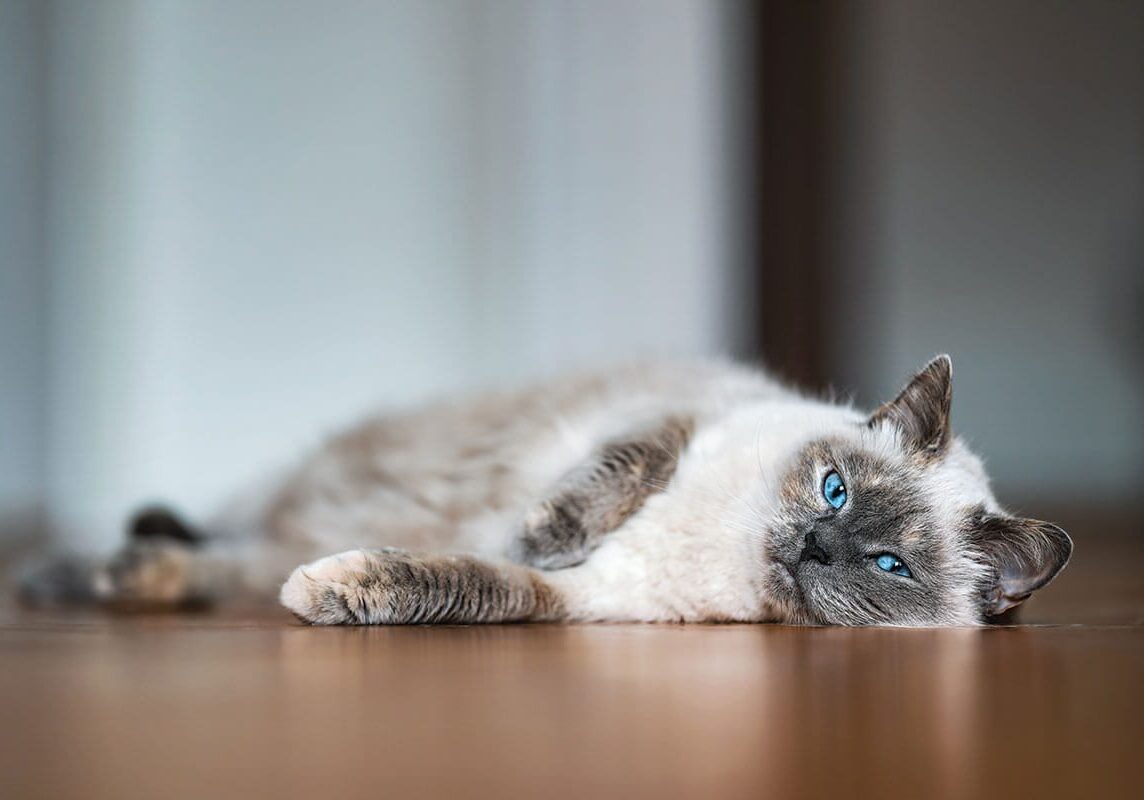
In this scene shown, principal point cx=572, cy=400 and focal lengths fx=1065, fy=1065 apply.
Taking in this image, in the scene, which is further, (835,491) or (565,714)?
(835,491)

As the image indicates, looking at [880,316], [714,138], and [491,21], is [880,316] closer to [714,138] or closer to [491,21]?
[714,138]

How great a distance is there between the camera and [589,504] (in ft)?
5.41

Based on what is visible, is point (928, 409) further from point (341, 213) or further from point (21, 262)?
point (21, 262)

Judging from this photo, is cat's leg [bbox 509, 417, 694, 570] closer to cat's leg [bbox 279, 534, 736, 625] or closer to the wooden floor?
cat's leg [bbox 279, 534, 736, 625]

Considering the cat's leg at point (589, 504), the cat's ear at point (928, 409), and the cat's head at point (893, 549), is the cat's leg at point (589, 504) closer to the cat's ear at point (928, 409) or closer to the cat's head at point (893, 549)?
the cat's head at point (893, 549)

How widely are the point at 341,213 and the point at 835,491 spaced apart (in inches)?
183

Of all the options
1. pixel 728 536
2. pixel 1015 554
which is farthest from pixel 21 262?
pixel 1015 554

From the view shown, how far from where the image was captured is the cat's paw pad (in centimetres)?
142

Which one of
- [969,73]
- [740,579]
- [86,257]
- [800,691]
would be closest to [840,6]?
[969,73]

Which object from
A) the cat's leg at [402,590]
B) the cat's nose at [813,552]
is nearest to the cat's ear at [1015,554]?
the cat's nose at [813,552]

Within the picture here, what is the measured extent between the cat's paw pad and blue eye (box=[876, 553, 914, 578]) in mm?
704

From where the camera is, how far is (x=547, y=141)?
6.02 meters

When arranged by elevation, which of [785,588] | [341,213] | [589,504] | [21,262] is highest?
[341,213]

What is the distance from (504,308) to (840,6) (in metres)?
2.49
